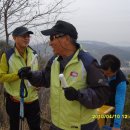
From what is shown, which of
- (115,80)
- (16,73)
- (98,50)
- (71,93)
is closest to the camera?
(71,93)

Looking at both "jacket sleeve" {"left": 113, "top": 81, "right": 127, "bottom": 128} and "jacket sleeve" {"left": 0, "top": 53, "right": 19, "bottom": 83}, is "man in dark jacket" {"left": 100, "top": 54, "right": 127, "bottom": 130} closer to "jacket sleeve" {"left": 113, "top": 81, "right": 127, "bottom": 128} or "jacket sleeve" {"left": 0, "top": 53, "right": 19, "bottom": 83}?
"jacket sleeve" {"left": 113, "top": 81, "right": 127, "bottom": 128}

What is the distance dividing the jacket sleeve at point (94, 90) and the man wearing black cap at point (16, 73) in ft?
4.81

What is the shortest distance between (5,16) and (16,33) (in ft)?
6.27

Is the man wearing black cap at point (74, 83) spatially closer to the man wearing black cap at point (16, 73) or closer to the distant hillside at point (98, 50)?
the distant hillside at point (98, 50)

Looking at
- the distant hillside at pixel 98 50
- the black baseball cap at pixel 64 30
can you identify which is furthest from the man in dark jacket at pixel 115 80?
the black baseball cap at pixel 64 30

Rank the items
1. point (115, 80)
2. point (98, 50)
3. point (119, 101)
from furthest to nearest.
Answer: point (98, 50) → point (115, 80) → point (119, 101)

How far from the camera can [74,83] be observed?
2.60 meters

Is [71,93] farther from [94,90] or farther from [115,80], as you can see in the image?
[115,80]

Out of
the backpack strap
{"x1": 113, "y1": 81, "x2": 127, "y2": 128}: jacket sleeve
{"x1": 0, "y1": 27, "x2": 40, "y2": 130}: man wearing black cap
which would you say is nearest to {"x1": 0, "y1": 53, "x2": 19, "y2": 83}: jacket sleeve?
{"x1": 0, "y1": 27, "x2": 40, "y2": 130}: man wearing black cap

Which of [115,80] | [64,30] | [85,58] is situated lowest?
[115,80]

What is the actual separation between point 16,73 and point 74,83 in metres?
1.47

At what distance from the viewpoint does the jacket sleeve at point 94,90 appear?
8.14 feet

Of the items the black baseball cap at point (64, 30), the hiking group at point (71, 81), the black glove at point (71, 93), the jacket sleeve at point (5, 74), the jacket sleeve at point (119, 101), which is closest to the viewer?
the black glove at point (71, 93)

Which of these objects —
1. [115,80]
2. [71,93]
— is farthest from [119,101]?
[71,93]
